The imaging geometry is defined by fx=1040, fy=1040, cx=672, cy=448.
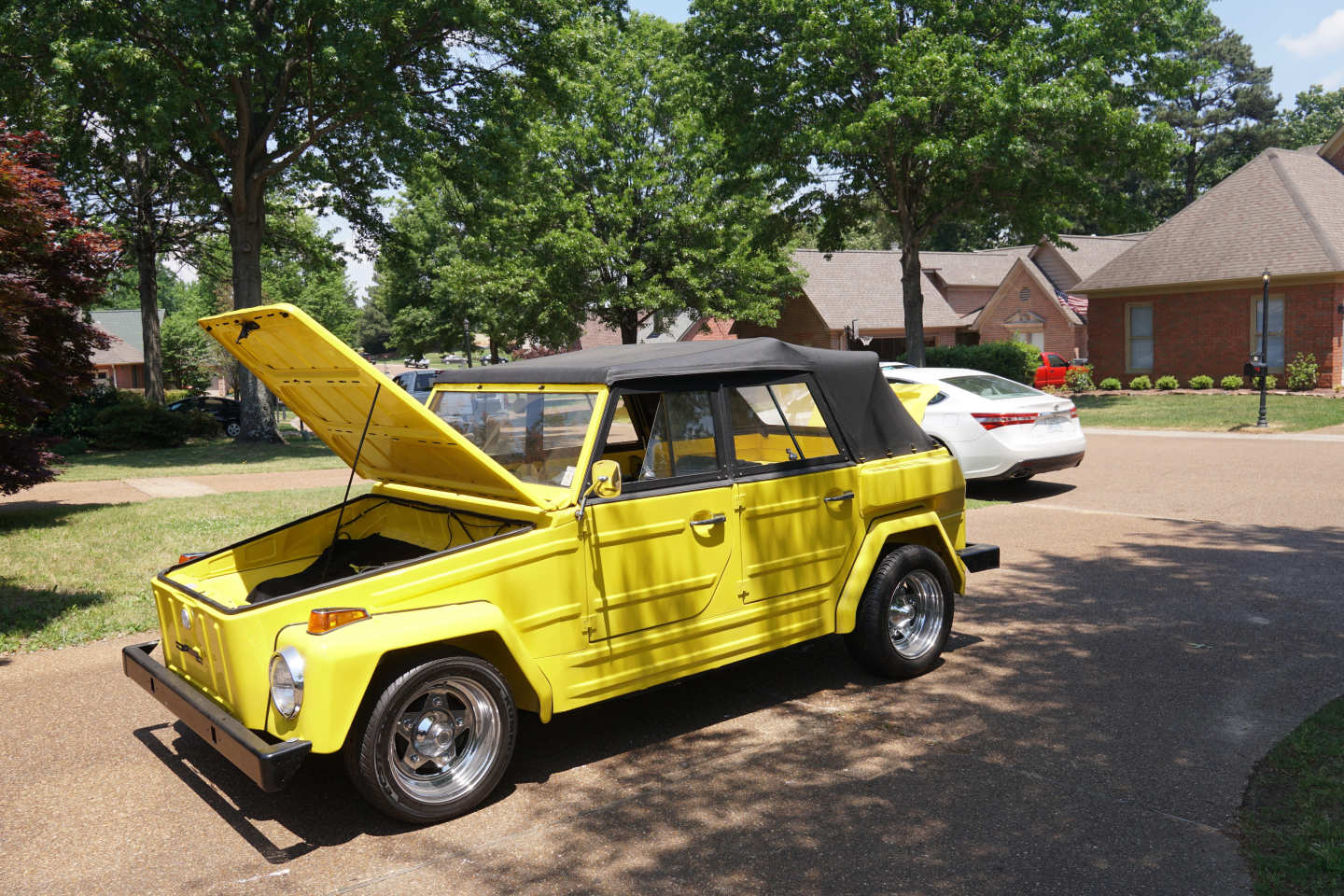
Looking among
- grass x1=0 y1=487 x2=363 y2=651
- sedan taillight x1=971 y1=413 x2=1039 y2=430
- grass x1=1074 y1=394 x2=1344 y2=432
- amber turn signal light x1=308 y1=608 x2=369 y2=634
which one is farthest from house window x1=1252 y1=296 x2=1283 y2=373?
amber turn signal light x1=308 y1=608 x2=369 y2=634

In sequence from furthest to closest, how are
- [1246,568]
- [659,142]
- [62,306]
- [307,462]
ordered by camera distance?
[659,142]
[307,462]
[62,306]
[1246,568]

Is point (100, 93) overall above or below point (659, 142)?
below

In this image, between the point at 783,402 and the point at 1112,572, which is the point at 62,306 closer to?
the point at 783,402

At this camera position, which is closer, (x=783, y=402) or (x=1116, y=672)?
(x=783, y=402)

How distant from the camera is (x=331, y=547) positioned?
16.9ft

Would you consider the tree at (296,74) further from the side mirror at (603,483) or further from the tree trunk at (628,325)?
the side mirror at (603,483)

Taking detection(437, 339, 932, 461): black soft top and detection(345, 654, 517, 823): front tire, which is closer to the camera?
detection(345, 654, 517, 823): front tire

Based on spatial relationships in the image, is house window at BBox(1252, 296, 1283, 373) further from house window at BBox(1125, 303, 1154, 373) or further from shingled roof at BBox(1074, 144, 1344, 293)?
house window at BBox(1125, 303, 1154, 373)

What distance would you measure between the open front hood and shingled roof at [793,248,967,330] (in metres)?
38.0

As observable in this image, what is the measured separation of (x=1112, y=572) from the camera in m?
8.48

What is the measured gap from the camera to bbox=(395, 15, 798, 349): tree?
3194 centimetres

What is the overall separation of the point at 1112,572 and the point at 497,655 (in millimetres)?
5918

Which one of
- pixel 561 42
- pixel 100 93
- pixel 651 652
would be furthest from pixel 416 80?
pixel 651 652

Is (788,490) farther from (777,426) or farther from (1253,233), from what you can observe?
(1253,233)
